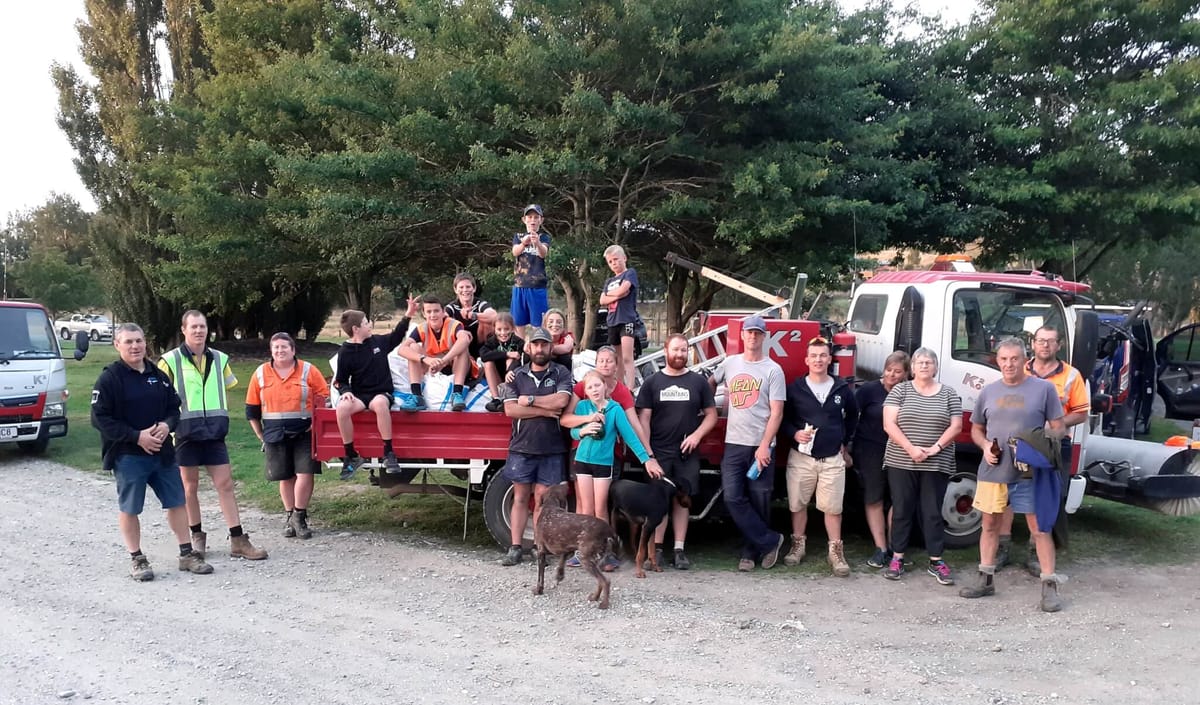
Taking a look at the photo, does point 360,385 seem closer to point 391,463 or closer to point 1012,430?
point 391,463

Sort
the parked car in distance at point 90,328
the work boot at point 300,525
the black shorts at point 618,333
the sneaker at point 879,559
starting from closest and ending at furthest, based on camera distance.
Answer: the sneaker at point 879,559 < the work boot at point 300,525 < the black shorts at point 618,333 < the parked car in distance at point 90,328

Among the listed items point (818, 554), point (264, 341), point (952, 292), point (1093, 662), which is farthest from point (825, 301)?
point (264, 341)

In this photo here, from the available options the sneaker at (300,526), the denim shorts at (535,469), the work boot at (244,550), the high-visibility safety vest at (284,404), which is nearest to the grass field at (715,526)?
the sneaker at (300,526)

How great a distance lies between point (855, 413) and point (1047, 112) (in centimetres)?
1208

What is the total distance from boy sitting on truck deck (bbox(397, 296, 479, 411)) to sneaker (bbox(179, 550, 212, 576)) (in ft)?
5.87

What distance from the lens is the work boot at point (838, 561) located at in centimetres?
597

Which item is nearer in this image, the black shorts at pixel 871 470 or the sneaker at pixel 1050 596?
the sneaker at pixel 1050 596

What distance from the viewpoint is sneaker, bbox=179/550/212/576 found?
5742mm

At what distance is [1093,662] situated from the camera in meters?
4.46

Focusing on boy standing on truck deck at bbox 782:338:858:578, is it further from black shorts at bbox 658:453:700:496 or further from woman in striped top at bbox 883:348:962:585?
black shorts at bbox 658:453:700:496

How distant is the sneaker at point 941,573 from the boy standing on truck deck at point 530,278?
366 cm

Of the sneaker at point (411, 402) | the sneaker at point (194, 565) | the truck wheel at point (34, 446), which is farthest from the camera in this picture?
the truck wheel at point (34, 446)

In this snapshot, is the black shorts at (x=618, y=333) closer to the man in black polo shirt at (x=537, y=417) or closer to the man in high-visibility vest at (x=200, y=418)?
the man in black polo shirt at (x=537, y=417)

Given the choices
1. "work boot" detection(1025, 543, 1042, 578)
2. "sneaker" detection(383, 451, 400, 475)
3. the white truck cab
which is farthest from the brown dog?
the white truck cab
